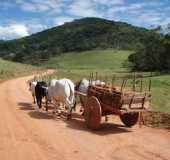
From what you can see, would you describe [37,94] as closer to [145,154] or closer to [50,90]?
[50,90]

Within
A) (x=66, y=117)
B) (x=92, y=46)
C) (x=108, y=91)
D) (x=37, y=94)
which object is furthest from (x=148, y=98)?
(x=92, y=46)

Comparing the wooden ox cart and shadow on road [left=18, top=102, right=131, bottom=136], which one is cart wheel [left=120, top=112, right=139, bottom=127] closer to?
the wooden ox cart

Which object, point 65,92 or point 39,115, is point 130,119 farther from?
point 39,115

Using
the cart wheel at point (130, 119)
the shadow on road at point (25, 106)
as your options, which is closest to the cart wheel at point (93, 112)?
the cart wheel at point (130, 119)

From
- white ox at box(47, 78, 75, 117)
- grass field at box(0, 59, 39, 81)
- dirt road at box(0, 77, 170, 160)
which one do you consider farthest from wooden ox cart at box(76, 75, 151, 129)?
grass field at box(0, 59, 39, 81)

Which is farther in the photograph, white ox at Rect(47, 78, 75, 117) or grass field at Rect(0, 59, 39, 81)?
grass field at Rect(0, 59, 39, 81)

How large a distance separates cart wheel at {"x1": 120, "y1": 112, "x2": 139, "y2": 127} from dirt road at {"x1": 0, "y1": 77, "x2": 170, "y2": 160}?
263 mm

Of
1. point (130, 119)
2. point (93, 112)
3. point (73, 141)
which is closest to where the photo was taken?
point (73, 141)

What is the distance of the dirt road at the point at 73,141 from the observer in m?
11.0

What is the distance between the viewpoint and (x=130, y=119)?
50.8 ft

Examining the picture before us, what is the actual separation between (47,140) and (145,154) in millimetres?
3185

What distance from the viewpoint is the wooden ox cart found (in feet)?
45.3

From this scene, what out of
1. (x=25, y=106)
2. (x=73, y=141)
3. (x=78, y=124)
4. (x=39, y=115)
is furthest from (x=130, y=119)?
(x=25, y=106)

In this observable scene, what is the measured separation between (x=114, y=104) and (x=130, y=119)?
171cm
